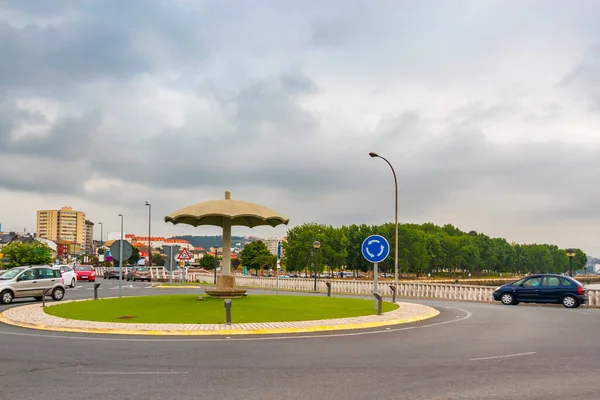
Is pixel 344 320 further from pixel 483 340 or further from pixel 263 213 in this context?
pixel 263 213

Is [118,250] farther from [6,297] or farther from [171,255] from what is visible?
[171,255]

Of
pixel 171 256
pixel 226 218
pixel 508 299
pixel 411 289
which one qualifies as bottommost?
pixel 411 289

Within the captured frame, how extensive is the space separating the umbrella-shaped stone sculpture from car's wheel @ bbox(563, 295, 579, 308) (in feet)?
41.9

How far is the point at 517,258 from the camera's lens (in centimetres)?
18375

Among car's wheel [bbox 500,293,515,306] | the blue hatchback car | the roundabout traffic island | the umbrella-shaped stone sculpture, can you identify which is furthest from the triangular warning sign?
car's wheel [bbox 500,293,515,306]

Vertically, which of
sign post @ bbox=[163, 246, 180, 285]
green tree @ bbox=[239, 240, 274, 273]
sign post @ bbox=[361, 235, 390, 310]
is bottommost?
green tree @ bbox=[239, 240, 274, 273]

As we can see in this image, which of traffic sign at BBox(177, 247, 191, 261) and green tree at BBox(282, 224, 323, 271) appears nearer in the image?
traffic sign at BBox(177, 247, 191, 261)

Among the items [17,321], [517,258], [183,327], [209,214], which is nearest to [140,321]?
[183,327]

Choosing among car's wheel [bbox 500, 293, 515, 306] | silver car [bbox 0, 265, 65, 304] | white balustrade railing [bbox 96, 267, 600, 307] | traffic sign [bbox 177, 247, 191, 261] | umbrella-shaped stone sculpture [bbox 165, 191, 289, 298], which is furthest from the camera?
traffic sign [bbox 177, 247, 191, 261]

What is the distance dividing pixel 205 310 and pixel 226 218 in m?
4.50

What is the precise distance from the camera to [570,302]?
24.8 m

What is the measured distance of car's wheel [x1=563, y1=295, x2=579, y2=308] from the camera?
24.7 metres

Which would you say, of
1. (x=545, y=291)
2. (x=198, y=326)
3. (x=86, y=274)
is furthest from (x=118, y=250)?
(x=86, y=274)

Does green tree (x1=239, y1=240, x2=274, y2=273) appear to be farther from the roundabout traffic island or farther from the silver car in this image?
Answer: the roundabout traffic island
